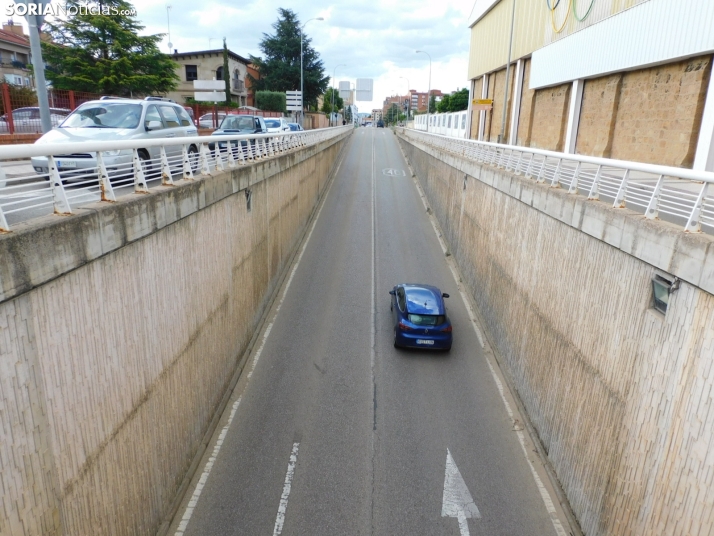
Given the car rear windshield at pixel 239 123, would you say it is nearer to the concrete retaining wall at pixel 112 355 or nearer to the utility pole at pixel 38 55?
the concrete retaining wall at pixel 112 355

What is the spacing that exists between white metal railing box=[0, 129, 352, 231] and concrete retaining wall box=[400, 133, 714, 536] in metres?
A: 7.51

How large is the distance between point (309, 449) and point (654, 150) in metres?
17.2

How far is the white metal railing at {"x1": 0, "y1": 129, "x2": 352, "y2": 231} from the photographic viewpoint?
5.28 metres

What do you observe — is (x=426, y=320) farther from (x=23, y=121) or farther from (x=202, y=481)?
(x=23, y=121)

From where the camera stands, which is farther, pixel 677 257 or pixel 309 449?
pixel 309 449

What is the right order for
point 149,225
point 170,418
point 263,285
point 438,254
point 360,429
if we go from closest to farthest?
point 149,225 → point 170,418 → point 360,429 → point 263,285 → point 438,254

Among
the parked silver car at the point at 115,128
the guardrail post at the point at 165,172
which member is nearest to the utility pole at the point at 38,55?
the parked silver car at the point at 115,128

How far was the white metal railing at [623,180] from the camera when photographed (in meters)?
6.66

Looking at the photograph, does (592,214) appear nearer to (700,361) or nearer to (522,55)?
(700,361)

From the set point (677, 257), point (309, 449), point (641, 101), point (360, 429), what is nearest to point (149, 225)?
Answer: point (309, 449)

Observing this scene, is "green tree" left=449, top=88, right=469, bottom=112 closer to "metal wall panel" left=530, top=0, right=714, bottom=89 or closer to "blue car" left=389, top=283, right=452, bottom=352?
"metal wall panel" left=530, top=0, right=714, bottom=89

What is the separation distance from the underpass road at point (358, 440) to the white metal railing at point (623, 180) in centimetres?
555

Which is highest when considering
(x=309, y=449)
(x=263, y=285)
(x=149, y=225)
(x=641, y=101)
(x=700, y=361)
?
(x=641, y=101)

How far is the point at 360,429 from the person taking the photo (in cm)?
1164
